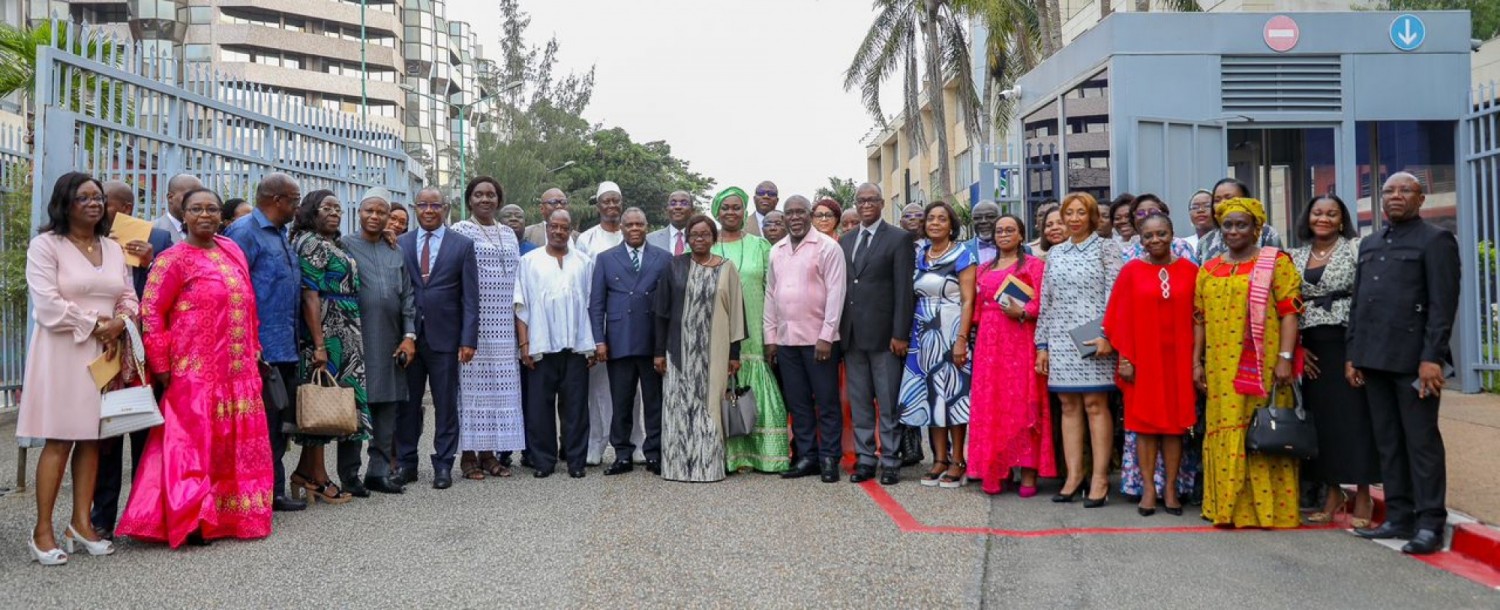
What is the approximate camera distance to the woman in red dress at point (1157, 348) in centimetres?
672

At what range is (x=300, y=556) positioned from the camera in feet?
19.6

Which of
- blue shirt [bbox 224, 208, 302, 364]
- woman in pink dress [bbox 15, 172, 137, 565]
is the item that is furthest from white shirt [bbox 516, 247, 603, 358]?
woman in pink dress [bbox 15, 172, 137, 565]

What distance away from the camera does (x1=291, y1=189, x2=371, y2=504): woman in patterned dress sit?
730cm

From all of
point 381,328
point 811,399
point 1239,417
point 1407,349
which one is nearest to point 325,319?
point 381,328

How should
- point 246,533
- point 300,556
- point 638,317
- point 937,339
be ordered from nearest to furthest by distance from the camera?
point 300,556, point 246,533, point 937,339, point 638,317

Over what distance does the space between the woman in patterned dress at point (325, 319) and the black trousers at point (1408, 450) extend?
18.5ft

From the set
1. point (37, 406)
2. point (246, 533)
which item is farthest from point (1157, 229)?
point (37, 406)

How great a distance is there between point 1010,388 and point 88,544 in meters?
5.08

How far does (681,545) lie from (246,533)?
2316mm

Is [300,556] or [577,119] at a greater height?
[577,119]

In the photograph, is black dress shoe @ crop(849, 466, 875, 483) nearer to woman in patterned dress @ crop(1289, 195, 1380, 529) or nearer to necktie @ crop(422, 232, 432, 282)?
woman in patterned dress @ crop(1289, 195, 1380, 529)

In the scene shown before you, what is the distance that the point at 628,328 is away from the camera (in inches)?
334

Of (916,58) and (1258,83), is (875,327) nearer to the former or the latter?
(1258,83)

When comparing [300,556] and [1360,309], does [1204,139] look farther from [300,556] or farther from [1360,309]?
[300,556]
